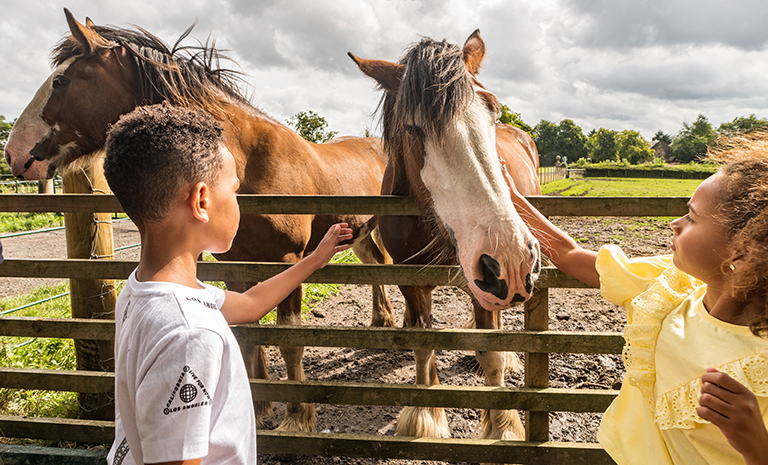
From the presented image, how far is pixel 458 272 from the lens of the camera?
83.7 inches

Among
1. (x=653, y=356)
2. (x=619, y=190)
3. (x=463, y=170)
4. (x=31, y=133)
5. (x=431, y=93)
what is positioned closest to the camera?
(x=653, y=356)

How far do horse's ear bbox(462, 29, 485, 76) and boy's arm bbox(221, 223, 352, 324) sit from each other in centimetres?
143

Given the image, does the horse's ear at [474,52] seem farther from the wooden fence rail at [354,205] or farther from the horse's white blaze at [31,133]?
the horse's white blaze at [31,133]

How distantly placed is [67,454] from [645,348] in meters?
3.02

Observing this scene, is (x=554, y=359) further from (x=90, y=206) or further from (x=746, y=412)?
(x=90, y=206)

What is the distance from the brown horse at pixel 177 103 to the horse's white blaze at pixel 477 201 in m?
1.39

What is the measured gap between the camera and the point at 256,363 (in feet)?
10.6

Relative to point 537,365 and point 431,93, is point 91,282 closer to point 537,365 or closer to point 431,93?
point 431,93

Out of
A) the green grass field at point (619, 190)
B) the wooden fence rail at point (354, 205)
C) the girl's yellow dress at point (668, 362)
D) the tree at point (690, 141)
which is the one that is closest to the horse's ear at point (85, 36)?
the wooden fence rail at point (354, 205)

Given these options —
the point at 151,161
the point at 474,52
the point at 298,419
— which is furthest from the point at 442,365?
the point at 151,161

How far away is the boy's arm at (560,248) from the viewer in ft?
5.77

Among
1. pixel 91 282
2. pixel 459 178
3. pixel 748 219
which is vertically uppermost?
pixel 459 178

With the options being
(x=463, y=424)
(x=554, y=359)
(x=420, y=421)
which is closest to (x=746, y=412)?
(x=420, y=421)

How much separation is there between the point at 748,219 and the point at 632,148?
114573 mm
